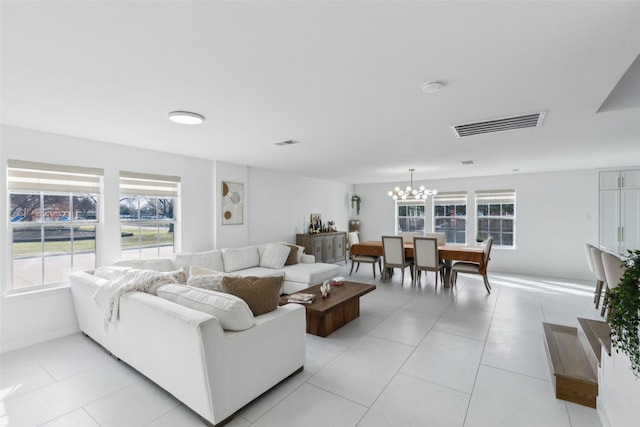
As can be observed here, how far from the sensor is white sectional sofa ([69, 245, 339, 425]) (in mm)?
1870

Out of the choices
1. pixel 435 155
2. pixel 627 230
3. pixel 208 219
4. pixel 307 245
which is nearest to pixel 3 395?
pixel 208 219

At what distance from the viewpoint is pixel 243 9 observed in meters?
1.34

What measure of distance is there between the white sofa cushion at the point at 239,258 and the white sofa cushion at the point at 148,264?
87cm

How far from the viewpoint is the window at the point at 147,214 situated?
3992mm

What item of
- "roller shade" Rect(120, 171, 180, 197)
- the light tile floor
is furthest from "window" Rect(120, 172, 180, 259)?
the light tile floor

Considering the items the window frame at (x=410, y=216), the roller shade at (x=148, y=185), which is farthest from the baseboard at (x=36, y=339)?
the window frame at (x=410, y=216)

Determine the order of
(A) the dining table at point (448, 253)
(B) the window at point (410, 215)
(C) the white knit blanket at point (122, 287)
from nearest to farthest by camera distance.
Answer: (C) the white knit blanket at point (122, 287) < (A) the dining table at point (448, 253) < (B) the window at point (410, 215)

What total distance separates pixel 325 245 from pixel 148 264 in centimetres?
414

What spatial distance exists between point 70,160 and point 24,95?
1367 mm

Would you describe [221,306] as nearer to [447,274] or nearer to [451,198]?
[447,274]

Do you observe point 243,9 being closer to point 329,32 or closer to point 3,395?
point 329,32

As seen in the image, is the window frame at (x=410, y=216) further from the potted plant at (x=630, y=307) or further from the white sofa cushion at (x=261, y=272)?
the potted plant at (x=630, y=307)

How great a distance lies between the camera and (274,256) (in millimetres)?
5227

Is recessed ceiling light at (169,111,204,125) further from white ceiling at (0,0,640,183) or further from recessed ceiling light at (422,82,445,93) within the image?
recessed ceiling light at (422,82,445,93)
